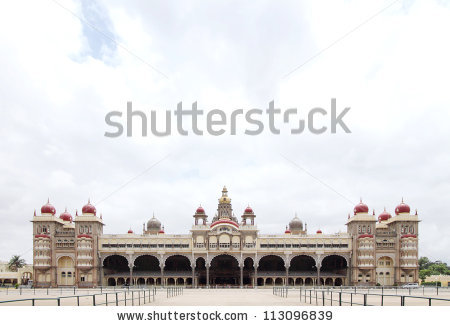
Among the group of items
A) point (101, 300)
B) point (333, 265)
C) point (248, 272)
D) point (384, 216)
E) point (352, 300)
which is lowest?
point (248, 272)

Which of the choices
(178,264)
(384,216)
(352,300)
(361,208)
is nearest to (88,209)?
(178,264)

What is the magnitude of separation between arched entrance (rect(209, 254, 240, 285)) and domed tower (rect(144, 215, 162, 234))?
49.9ft

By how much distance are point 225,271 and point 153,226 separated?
1924 centimetres

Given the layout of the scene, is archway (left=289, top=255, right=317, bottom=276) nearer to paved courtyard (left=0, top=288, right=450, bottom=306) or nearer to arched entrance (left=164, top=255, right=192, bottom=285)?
arched entrance (left=164, top=255, right=192, bottom=285)

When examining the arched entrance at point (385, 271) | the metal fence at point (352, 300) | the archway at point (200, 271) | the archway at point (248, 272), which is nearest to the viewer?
the metal fence at point (352, 300)

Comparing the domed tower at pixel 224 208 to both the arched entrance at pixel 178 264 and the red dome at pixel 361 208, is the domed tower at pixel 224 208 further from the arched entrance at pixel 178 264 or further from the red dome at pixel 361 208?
the red dome at pixel 361 208

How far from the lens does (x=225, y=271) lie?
96562 mm

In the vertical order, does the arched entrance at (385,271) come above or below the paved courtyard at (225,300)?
below

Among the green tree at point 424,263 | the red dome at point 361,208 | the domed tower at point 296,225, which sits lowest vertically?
the green tree at point 424,263

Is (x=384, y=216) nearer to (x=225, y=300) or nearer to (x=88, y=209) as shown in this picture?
(x=88, y=209)

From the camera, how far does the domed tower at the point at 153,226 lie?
4144 inches

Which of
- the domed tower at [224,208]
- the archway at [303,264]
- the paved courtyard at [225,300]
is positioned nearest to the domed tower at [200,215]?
the domed tower at [224,208]
